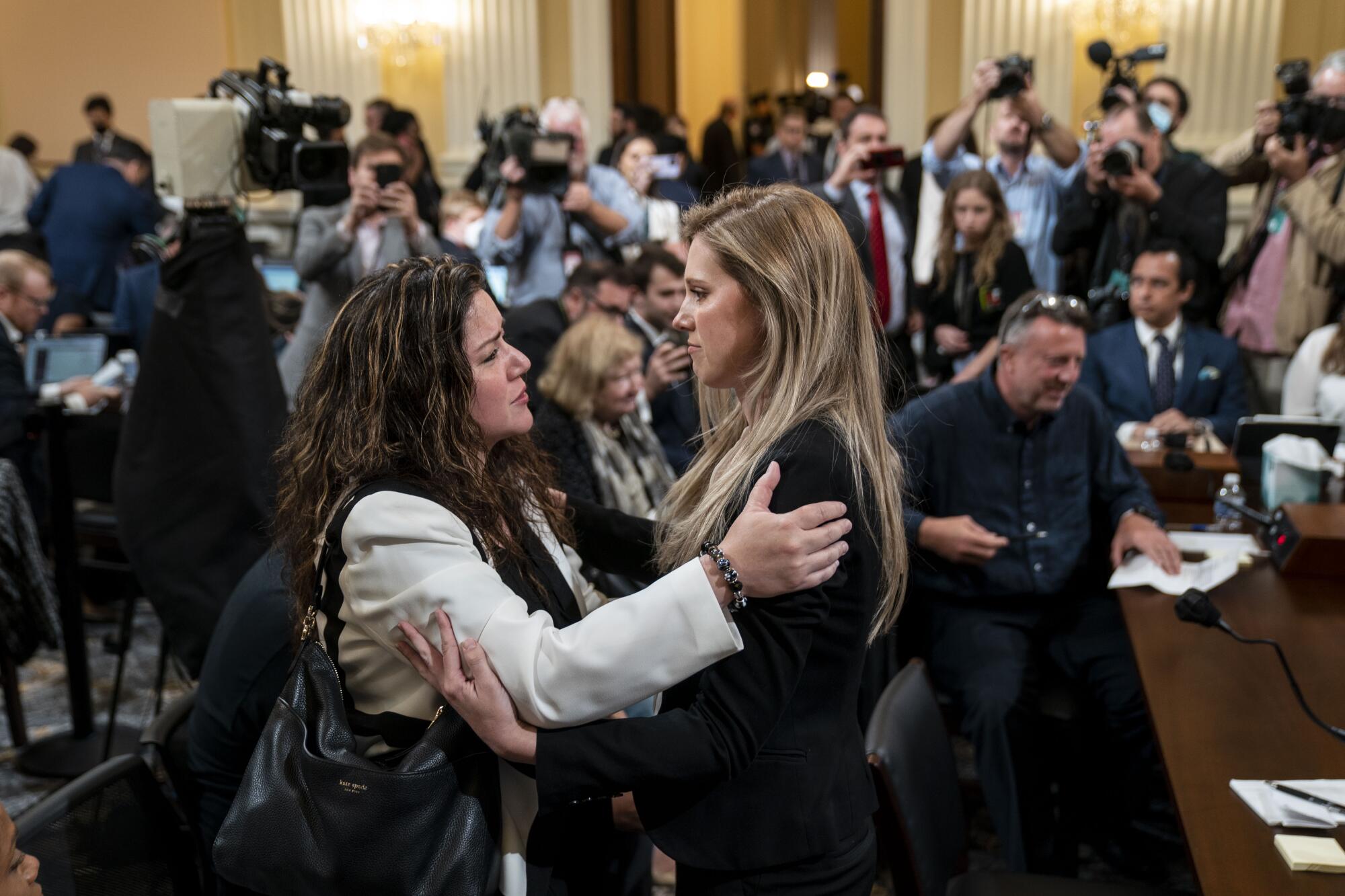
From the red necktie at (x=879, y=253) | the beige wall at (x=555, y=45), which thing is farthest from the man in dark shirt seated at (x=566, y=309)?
the beige wall at (x=555, y=45)

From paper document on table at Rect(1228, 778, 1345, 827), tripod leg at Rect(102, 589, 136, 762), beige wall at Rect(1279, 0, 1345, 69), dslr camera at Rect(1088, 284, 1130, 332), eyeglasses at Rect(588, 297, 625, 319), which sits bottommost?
tripod leg at Rect(102, 589, 136, 762)

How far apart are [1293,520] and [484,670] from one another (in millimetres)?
2085

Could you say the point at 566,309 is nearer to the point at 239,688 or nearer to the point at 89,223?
the point at 239,688

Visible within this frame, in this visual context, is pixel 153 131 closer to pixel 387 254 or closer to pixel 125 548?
pixel 125 548

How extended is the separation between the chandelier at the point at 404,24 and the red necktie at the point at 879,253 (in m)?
5.19

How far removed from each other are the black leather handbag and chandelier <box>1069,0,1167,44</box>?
684cm

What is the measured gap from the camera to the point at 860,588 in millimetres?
1364

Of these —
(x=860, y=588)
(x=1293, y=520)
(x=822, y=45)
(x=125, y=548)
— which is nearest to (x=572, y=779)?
(x=860, y=588)

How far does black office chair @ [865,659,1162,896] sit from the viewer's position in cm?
166

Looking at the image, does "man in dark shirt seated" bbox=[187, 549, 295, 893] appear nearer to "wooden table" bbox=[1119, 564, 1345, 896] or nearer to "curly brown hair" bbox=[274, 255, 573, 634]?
"curly brown hair" bbox=[274, 255, 573, 634]

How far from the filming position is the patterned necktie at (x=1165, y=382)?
401cm

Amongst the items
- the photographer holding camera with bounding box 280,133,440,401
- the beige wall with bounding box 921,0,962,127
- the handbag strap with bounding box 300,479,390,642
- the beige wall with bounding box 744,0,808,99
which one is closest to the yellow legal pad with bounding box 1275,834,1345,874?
the handbag strap with bounding box 300,479,390,642

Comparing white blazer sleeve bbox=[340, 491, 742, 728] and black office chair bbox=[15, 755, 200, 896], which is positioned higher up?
white blazer sleeve bbox=[340, 491, 742, 728]

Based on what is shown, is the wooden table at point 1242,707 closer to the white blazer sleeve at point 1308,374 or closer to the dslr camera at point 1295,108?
the white blazer sleeve at point 1308,374
